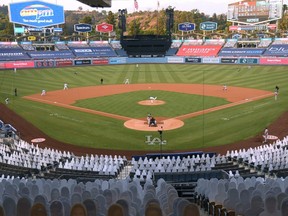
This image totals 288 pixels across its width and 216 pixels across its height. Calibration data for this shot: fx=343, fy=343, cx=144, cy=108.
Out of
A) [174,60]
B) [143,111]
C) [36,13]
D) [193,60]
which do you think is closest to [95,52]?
[36,13]

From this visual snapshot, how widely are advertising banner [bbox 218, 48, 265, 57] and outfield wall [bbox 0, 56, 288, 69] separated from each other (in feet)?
15.9

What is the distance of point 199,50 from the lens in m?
83.0

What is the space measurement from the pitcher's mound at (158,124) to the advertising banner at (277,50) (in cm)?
4913

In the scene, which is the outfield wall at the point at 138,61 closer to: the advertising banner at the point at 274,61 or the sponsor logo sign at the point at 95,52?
the advertising banner at the point at 274,61

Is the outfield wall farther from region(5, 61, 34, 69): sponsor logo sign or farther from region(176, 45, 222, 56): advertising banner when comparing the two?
region(176, 45, 222, 56): advertising banner

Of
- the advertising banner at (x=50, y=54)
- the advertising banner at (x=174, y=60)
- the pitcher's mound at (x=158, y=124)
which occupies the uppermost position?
the advertising banner at (x=50, y=54)

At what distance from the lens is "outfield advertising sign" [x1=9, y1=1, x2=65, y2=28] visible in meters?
74.2

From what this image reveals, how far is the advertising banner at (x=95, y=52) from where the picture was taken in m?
79.9

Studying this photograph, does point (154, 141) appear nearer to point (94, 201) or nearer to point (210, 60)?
point (94, 201)

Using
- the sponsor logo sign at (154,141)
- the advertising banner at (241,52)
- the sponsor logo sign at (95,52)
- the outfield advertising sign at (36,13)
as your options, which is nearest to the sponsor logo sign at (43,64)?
the sponsor logo sign at (95,52)

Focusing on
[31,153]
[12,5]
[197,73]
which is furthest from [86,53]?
[31,153]

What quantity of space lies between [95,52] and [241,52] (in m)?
33.8

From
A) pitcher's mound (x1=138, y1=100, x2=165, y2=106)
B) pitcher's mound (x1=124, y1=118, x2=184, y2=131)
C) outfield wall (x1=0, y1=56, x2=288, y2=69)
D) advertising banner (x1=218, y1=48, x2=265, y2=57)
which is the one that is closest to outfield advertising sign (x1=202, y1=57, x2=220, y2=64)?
outfield wall (x1=0, y1=56, x2=288, y2=69)

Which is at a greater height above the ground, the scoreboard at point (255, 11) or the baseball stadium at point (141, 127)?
the scoreboard at point (255, 11)
